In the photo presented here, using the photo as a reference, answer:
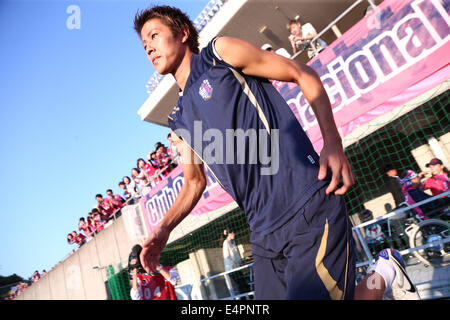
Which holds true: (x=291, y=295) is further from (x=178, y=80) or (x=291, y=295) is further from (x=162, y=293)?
(x=162, y=293)

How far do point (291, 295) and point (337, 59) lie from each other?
178 inches

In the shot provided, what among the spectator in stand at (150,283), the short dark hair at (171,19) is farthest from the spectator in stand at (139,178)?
the short dark hair at (171,19)

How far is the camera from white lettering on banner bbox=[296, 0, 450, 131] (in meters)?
3.75

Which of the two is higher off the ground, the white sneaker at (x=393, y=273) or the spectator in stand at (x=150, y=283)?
the spectator in stand at (x=150, y=283)

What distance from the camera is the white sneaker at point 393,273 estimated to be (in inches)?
72.6

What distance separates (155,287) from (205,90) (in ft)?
16.9

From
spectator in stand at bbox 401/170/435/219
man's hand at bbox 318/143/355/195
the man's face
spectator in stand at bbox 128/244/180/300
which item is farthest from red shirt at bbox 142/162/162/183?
man's hand at bbox 318/143/355/195

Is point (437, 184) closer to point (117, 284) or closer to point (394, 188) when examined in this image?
point (394, 188)

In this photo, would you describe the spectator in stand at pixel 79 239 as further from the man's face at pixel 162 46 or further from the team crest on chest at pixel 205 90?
the team crest on chest at pixel 205 90

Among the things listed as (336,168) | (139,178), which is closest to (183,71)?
(336,168)

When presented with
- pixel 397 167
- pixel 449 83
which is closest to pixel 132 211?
pixel 397 167

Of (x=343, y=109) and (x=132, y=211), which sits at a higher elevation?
(x=132, y=211)

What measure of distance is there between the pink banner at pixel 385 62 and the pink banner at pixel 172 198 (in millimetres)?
2766
